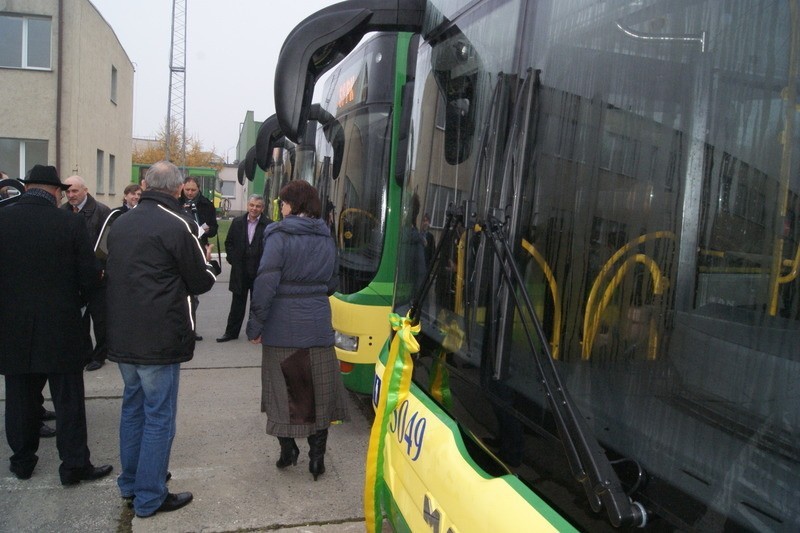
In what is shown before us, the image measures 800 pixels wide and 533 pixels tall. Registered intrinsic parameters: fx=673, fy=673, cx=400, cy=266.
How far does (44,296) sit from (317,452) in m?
1.78

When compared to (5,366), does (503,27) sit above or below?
above

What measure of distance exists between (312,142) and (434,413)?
6.33 metres

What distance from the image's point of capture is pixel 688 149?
1.44m

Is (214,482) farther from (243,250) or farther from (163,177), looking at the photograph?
(243,250)

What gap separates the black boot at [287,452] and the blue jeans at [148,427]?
30.5 inches

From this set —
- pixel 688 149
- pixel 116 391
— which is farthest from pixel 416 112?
pixel 116 391

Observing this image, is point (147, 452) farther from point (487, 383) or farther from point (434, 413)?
point (487, 383)

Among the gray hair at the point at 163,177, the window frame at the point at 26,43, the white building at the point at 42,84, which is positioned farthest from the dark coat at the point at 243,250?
the window frame at the point at 26,43

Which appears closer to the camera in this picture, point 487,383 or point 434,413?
point 487,383

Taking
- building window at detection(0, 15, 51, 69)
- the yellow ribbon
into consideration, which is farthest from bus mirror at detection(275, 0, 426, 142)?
building window at detection(0, 15, 51, 69)

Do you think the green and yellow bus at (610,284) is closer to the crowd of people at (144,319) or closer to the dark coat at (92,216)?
the crowd of people at (144,319)

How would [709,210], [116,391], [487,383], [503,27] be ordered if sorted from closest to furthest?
[709,210] < [487,383] < [503,27] < [116,391]

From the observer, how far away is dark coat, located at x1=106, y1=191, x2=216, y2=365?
128 inches

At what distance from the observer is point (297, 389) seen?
12.9ft
